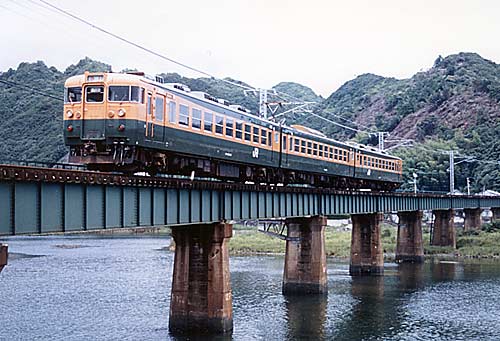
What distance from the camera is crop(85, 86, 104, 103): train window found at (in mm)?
27562

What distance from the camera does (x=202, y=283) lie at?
35.0 metres

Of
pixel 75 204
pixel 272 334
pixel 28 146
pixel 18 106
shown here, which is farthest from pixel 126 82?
pixel 18 106

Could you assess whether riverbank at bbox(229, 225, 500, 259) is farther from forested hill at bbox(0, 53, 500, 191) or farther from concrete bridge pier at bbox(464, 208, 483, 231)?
forested hill at bbox(0, 53, 500, 191)

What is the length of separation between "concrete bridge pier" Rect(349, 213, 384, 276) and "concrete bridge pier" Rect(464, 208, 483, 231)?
138 ft

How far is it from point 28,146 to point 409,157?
81741 millimetres

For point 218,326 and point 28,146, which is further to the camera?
point 28,146

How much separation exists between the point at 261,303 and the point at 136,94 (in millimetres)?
22193

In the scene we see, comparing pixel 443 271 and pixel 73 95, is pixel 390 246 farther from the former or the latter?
pixel 73 95

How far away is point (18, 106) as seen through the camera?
151875mm

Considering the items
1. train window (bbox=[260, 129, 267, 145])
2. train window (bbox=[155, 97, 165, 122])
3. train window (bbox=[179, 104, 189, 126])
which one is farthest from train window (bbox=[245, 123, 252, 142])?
train window (bbox=[155, 97, 165, 122])

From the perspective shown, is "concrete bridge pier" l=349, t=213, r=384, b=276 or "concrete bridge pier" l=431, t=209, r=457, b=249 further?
"concrete bridge pier" l=431, t=209, r=457, b=249

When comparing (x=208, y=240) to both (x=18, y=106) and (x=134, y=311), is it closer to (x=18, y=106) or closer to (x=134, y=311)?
(x=134, y=311)

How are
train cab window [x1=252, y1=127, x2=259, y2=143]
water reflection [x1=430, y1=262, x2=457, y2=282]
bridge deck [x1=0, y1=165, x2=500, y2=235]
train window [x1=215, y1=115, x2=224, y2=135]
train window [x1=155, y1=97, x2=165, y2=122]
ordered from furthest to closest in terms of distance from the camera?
water reflection [x1=430, y1=262, x2=457, y2=282]
train cab window [x1=252, y1=127, x2=259, y2=143]
train window [x1=215, y1=115, x2=224, y2=135]
train window [x1=155, y1=97, x2=165, y2=122]
bridge deck [x1=0, y1=165, x2=500, y2=235]

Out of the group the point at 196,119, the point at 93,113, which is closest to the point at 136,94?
the point at 93,113
